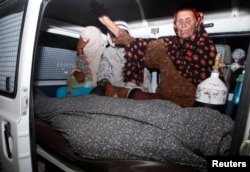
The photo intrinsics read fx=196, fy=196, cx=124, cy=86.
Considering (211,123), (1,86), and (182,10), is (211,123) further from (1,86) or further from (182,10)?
(1,86)

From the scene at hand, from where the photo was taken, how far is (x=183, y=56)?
67.1 inches

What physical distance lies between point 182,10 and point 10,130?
1.59m

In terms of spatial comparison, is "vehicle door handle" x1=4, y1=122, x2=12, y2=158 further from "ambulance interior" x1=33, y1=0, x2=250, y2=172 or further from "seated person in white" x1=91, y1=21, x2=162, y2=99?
"seated person in white" x1=91, y1=21, x2=162, y2=99

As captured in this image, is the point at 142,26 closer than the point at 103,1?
No

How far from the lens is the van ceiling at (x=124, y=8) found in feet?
5.67

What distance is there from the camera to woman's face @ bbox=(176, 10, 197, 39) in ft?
5.41

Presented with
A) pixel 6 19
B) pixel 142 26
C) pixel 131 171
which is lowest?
pixel 131 171

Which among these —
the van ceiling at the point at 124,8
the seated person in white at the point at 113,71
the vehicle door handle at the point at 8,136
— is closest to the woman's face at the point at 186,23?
the van ceiling at the point at 124,8

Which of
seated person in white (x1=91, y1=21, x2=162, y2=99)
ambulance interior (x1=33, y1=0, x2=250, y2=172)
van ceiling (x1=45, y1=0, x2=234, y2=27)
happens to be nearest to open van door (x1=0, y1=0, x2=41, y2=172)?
ambulance interior (x1=33, y1=0, x2=250, y2=172)

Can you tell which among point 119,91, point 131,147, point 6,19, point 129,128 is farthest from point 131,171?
point 6,19

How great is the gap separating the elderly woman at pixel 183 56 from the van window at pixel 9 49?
37.1 inches

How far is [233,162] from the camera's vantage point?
2.32 feet

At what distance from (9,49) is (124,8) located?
1.36 metres

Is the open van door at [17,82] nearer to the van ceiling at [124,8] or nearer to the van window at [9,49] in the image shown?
the van window at [9,49]
